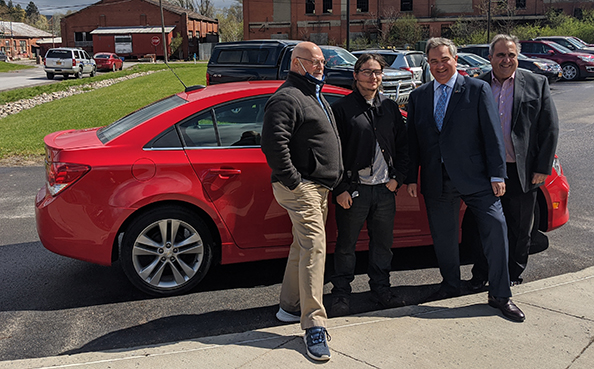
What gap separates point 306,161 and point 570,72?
93.1 feet

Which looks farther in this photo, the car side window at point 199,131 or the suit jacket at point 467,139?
the car side window at point 199,131

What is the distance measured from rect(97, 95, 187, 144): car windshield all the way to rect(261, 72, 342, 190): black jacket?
1495 millimetres

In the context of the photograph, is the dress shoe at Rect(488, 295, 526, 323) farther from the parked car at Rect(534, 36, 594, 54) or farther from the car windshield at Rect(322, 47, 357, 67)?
the parked car at Rect(534, 36, 594, 54)

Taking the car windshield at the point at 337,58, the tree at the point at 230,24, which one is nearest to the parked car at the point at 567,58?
the car windshield at the point at 337,58

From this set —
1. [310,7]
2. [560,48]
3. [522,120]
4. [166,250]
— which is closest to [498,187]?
[522,120]

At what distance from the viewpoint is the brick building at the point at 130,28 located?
2724 inches

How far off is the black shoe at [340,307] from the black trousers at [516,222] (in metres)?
1.14

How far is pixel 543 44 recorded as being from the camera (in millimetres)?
28688

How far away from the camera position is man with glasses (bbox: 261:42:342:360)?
11.7 ft

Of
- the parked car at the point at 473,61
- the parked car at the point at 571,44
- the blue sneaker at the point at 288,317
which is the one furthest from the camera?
the parked car at the point at 571,44

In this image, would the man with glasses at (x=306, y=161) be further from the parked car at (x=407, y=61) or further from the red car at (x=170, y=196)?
the parked car at (x=407, y=61)

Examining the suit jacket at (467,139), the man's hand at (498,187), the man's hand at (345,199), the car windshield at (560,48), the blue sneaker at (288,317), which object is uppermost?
the car windshield at (560,48)

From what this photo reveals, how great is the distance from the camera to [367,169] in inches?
163

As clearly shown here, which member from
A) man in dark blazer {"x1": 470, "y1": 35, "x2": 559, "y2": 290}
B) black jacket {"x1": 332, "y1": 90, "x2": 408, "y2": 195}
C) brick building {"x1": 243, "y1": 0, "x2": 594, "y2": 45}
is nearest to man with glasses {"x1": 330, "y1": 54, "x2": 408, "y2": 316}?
black jacket {"x1": 332, "y1": 90, "x2": 408, "y2": 195}
